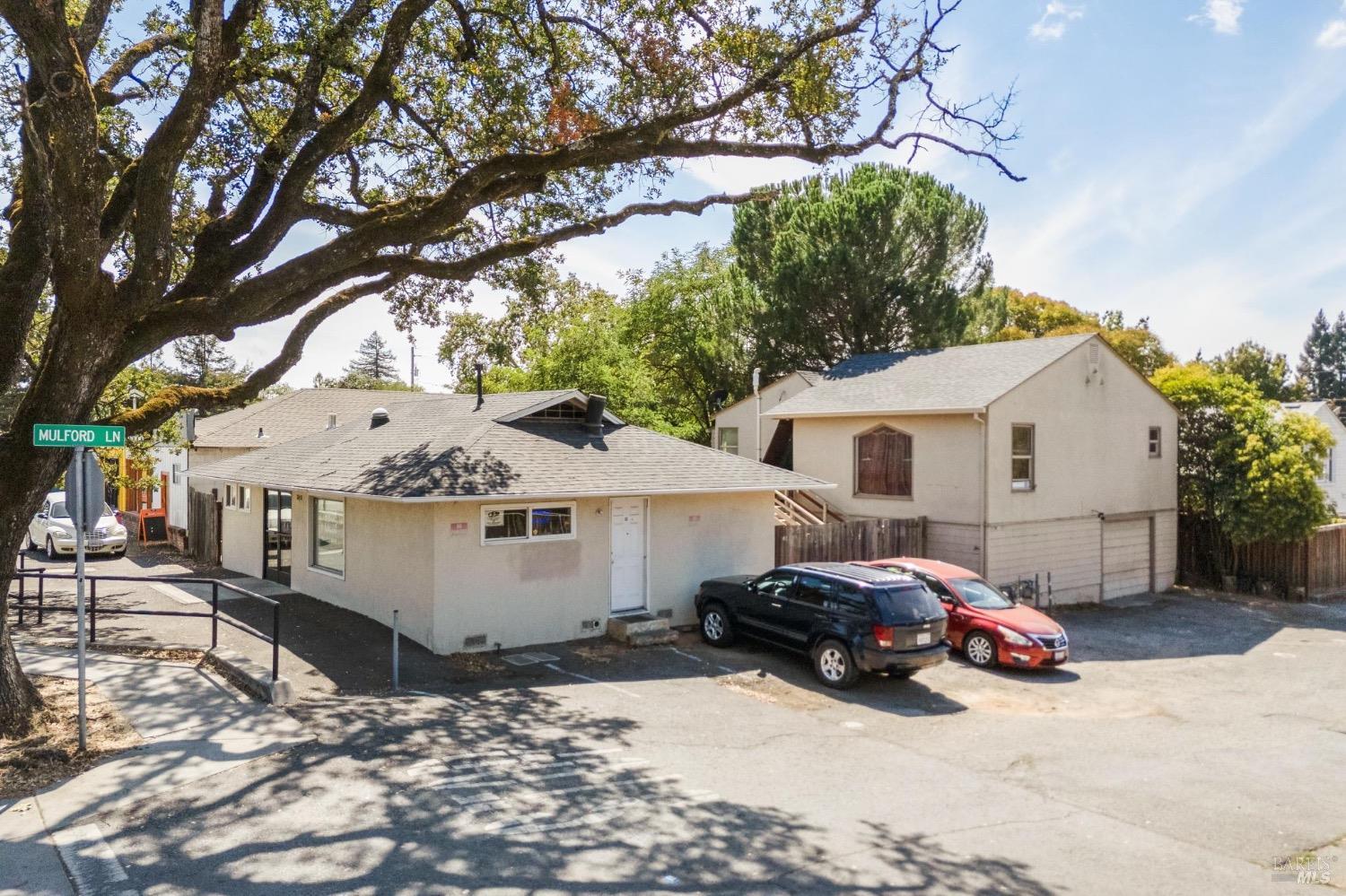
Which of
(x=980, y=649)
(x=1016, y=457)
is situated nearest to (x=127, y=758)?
(x=980, y=649)

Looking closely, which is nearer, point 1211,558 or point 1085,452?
point 1085,452

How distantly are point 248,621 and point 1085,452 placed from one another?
2009cm

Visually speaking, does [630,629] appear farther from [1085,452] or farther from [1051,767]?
Answer: [1085,452]

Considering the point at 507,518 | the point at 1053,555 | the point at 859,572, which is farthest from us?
the point at 1053,555

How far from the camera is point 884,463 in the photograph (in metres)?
21.9

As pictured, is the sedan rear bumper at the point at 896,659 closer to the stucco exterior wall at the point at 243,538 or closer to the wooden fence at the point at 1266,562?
the stucco exterior wall at the point at 243,538

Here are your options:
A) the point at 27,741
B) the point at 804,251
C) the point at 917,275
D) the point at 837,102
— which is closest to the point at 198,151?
the point at 27,741

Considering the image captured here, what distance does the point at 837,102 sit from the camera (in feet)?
38.3

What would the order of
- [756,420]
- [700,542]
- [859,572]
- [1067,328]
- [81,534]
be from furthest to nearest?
[1067,328], [756,420], [700,542], [859,572], [81,534]

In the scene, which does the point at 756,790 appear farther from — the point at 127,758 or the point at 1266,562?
the point at 1266,562

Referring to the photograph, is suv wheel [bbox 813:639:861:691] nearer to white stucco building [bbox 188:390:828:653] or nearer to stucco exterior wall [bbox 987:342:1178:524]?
white stucco building [bbox 188:390:828:653]

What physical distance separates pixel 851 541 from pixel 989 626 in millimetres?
5189

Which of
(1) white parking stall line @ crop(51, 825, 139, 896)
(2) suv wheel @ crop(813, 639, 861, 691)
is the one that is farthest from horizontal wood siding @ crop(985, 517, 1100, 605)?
(1) white parking stall line @ crop(51, 825, 139, 896)

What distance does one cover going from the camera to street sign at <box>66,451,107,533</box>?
837cm
